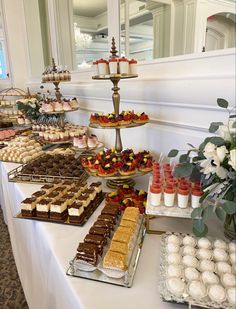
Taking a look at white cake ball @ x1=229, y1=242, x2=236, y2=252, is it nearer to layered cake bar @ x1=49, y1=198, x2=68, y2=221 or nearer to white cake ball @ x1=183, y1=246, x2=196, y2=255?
white cake ball @ x1=183, y1=246, x2=196, y2=255

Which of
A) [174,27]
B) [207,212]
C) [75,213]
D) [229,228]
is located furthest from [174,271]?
[174,27]

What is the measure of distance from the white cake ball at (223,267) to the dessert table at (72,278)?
0.11 m

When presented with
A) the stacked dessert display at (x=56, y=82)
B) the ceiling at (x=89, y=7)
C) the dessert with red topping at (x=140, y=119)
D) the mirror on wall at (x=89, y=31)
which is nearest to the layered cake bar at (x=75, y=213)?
the dessert with red topping at (x=140, y=119)

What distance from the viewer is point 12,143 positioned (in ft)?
5.69

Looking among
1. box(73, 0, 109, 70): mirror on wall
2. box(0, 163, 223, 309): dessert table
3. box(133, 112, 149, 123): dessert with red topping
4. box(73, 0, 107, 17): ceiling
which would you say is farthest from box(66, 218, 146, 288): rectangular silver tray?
box(73, 0, 107, 17): ceiling

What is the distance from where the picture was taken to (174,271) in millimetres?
516

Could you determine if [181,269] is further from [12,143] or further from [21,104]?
[21,104]

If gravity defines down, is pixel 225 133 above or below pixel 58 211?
above

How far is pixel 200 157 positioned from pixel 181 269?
26cm

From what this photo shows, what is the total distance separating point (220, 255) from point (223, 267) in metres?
0.04

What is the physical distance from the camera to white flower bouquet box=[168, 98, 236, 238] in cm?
54

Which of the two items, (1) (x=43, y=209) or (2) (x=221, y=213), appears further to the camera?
(1) (x=43, y=209)

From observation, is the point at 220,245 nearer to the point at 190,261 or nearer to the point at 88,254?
the point at 190,261

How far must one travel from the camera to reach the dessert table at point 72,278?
→ 518mm
